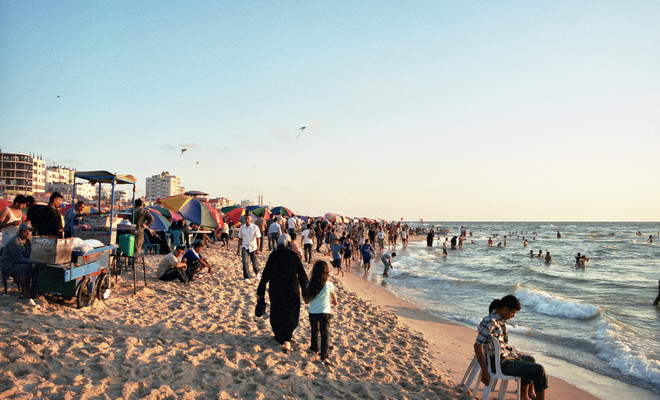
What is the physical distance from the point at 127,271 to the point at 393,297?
24.6 ft

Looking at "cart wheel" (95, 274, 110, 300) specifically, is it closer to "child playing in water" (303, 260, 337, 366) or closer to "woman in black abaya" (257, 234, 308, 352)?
"woman in black abaya" (257, 234, 308, 352)

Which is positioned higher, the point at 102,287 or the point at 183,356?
the point at 102,287

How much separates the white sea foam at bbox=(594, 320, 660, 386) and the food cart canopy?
960 cm

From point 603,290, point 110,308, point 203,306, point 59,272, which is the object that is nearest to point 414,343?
point 203,306

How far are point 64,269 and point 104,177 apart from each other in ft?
7.51

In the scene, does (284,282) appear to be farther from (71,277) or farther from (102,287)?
(102,287)

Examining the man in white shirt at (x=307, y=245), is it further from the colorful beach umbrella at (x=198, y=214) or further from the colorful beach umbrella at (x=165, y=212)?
the colorful beach umbrella at (x=165, y=212)

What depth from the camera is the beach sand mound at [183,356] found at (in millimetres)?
3578

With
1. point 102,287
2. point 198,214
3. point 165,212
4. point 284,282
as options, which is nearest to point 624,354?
point 284,282

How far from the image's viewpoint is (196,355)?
449 cm

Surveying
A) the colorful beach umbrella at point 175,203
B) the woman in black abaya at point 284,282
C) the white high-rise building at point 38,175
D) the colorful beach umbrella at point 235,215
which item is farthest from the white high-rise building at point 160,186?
the woman in black abaya at point 284,282

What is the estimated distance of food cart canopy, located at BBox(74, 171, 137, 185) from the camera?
6949mm

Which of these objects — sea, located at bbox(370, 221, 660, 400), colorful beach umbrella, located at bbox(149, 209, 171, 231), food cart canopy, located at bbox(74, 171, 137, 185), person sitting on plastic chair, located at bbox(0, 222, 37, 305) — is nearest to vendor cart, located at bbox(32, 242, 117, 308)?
person sitting on plastic chair, located at bbox(0, 222, 37, 305)

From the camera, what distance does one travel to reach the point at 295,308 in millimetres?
4938
